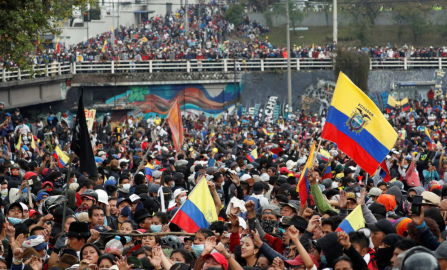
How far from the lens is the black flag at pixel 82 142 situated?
895 centimetres

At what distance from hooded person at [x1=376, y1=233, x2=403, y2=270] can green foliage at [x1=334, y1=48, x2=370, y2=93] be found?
33639 millimetres

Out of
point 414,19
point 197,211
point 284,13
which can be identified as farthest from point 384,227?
point 414,19

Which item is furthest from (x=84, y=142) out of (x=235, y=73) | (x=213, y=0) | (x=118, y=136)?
(x=213, y=0)

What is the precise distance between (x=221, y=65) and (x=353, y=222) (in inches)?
1290

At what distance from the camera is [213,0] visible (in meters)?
56.1

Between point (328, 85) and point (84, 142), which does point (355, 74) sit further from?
point (84, 142)

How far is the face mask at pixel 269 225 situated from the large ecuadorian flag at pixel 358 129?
6.65ft

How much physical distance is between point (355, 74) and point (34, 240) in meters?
34.3

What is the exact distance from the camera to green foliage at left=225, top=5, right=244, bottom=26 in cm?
5200

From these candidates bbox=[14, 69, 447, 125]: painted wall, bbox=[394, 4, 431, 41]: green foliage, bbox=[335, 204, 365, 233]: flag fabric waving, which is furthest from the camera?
bbox=[394, 4, 431, 41]: green foliage

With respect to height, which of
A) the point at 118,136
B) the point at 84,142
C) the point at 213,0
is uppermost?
the point at 213,0

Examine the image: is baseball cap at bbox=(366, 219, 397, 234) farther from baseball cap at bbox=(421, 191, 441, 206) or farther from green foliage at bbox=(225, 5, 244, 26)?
green foliage at bbox=(225, 5, 244, 26)

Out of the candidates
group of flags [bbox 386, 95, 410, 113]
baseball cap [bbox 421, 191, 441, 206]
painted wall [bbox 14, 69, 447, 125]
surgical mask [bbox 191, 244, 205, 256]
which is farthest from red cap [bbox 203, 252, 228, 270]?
group of flags [bbox 386, 95, 410, 113]

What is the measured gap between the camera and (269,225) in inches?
311
